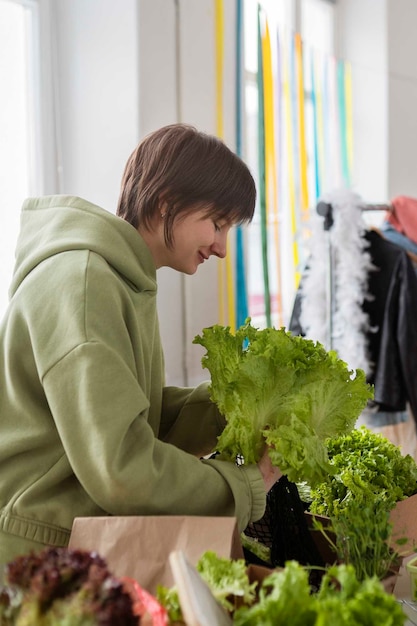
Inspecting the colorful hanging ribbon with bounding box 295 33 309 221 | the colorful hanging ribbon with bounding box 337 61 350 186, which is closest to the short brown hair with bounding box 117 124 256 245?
the colorful hanging ribbon with bounding box 295 33 309 221

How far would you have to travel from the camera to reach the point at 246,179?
149 cm

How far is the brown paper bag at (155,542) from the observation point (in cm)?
114

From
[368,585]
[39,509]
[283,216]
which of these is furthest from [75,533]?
[283,216]

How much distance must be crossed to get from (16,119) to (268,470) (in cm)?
171

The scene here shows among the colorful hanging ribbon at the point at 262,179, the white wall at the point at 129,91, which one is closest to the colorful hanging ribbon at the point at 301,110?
the colorful hanging ribbon at the point at 262,179

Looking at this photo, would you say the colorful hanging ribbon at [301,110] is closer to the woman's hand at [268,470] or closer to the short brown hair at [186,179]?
the short brown hair at [186,179]

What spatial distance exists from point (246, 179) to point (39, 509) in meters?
0.73

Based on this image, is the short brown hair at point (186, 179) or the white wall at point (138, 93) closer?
the short brown hair at point (186, 179)

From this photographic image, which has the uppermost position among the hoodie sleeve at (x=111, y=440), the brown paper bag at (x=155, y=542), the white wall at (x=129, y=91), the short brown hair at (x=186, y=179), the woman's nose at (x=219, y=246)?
the white wall at (x=129, y=91)

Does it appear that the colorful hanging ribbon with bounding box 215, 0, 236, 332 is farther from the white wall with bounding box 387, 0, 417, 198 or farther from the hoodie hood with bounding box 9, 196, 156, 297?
the white wall with bounding box 387, 0, 417, 198

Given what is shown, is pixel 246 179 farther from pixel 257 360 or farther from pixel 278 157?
pixel 278 157

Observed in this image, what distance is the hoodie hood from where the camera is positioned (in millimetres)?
1302

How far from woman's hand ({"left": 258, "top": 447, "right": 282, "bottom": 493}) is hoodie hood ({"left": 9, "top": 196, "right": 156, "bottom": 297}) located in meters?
0.38

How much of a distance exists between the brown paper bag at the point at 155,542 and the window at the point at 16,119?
1.51 metres
